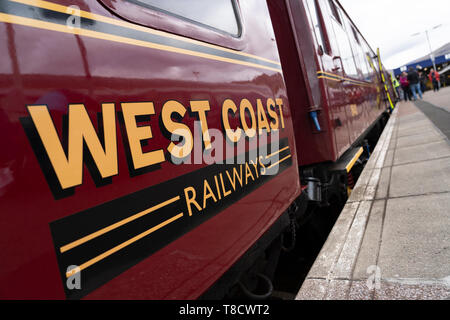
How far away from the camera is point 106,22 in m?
0.97

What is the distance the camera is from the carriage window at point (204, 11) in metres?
1.23

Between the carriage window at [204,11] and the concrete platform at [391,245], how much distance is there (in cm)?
157

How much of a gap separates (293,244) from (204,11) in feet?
6.12

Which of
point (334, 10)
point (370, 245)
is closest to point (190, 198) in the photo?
point (370, 245)

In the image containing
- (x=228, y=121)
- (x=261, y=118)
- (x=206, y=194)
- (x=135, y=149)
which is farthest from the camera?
(x=261, y=118)

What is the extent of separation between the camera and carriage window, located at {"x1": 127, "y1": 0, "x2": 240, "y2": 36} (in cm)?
123

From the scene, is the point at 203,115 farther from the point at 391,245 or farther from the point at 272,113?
the point at 391,245

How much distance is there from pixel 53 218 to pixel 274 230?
1.36 meters

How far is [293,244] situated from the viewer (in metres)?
2.43

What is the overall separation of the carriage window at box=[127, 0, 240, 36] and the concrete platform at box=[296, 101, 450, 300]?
1.57 m

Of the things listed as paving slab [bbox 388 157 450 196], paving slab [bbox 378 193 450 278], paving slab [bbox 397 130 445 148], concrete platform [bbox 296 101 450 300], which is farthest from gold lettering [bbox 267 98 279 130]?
paving slab [bbox 397 130 445 148]

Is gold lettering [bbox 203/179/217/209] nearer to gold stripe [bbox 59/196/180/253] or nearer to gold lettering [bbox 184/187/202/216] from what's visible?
gold lettering [bbox 184/187/202/216]
